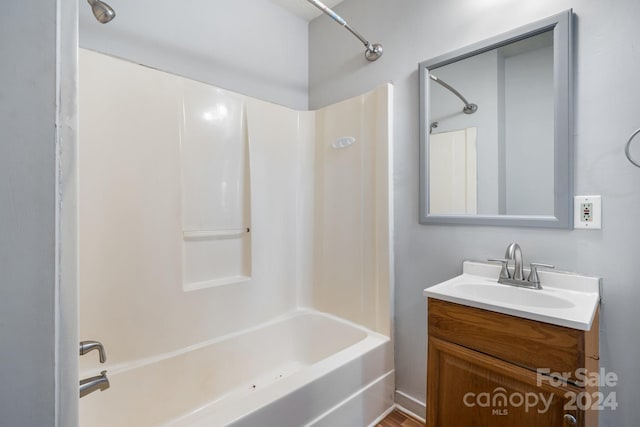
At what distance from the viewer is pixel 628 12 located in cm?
111

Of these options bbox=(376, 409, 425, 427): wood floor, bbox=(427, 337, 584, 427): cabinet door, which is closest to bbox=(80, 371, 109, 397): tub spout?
bbox=(427, 337, 584, 427): cabinet door

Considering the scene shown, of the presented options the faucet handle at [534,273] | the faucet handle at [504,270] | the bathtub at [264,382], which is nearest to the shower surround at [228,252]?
the bathtub at [264,382]

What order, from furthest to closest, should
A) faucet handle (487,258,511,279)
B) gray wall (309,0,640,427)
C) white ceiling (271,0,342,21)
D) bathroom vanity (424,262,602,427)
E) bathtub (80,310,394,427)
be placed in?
white ceiling (271,0,342,21), faucet handle (487,258,511,279), bathtub (80,310,394,427), gray wall (309,0,640,427), bathroom vanity (424,262,602,427)

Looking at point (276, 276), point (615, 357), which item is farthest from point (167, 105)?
point (615, 357)

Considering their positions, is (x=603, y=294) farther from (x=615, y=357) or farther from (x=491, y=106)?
(x=491, y=106)

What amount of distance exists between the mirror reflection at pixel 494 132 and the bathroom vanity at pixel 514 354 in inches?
15.2

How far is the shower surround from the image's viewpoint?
1.38 metres

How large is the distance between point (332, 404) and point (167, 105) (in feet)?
5.79

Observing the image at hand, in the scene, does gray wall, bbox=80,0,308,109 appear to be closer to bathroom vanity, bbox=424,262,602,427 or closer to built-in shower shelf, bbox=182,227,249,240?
built-in shower shelf, bbox=182,227,249,240

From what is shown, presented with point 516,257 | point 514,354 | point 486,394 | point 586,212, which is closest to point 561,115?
point 586,212

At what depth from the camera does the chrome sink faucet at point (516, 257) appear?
129 centimetres

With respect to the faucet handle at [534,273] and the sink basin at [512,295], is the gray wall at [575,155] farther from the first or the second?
the sink basin at [512,295]

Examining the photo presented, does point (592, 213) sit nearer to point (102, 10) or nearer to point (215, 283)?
point (215, 283)

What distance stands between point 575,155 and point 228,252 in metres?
1.86
